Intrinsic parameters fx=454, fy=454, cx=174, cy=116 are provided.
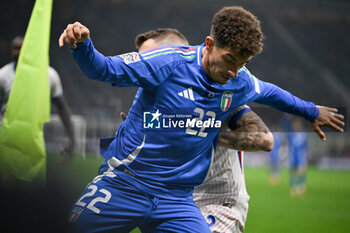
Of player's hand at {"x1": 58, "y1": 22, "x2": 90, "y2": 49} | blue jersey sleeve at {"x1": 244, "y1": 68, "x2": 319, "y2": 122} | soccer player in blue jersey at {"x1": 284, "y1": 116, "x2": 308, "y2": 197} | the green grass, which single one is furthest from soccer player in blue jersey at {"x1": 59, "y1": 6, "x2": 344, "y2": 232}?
soccer player in blue jersey at {"x1": 284, "y1": 116, "x2": 308, "y2": 197}

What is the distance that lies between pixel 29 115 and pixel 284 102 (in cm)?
134

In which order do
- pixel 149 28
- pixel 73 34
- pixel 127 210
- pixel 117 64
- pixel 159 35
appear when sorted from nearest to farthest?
1. pixel 73 34
2. pixel 117 64
3. pixel 127 210
4. pixel 159 35
5. pixel 149 28

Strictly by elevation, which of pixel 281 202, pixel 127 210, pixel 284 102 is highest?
pixel 284 102

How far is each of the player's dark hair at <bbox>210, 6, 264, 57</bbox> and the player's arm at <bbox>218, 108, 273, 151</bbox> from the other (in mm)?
428

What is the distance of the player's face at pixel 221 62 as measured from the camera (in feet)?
6.70

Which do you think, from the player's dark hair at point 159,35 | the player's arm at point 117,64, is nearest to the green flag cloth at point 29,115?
the player's arm at point 117,64

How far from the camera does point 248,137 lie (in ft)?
7.50

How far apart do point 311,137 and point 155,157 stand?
1467 centimetres

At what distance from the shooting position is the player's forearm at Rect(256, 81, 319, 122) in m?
2.44

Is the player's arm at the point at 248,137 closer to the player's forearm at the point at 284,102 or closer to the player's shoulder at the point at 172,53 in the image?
the player's forearm at the point at 284,102

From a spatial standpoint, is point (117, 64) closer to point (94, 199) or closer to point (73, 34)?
point (73, 34)

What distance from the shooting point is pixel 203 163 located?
2258 mm

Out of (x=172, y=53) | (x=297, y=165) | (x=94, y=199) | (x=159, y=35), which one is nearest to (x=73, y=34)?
(x=172, y=53)

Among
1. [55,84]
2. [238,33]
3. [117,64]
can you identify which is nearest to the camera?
[117,64]
